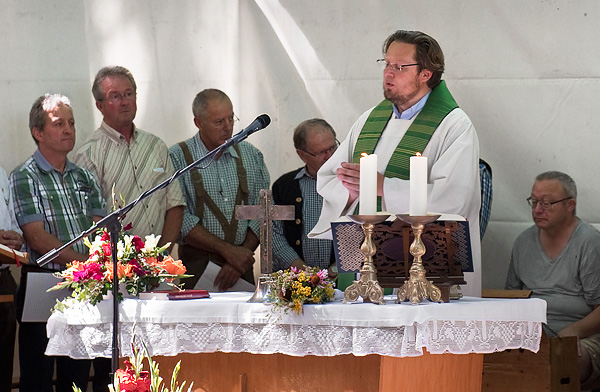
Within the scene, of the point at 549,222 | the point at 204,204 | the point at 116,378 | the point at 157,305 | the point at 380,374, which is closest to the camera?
the point at 116,378

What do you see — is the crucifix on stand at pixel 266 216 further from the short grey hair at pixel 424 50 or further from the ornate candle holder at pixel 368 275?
the short grey hair at pixel 424 50

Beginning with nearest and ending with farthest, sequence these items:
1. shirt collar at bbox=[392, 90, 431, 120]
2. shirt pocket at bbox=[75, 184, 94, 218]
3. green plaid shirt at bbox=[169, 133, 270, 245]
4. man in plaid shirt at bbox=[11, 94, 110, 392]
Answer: shirt collar at bbox=[392, 90, 431, 120], man in plaid shirt at bbox=[11, 94, 110, 392], shirt pocket at bbox=[75, 184, 94, 218], green plaid shirt at bbox=[169, 133, 270, 245]

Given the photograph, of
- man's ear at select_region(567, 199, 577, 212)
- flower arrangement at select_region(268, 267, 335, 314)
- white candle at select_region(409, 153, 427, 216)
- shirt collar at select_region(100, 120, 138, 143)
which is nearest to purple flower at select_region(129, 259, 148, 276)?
flower arrangement at select_region(268, 267, 335, 314)

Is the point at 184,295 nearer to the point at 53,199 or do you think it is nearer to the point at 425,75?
the point at 425,75

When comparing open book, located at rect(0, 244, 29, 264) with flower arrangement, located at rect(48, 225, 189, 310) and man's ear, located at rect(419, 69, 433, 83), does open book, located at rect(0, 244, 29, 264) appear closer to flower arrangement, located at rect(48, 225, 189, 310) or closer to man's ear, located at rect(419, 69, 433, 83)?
flower arrangement, located at rect(48, 225, 189, 310)

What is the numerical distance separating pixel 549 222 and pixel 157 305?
282cm

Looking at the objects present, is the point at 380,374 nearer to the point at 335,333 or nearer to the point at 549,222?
the point at 335,333

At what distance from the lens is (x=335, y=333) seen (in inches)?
160

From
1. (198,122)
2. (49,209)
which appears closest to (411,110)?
(198,122)

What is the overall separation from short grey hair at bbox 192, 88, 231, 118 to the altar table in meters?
2.41

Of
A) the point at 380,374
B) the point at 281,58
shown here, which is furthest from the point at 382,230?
the point at 281,58

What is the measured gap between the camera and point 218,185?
263 inches

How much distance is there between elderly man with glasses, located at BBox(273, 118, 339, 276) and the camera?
653 centimetres

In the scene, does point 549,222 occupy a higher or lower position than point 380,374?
higher
